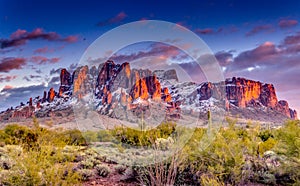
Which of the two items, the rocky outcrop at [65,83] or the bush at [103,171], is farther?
the rocky outcrop at [65,83]

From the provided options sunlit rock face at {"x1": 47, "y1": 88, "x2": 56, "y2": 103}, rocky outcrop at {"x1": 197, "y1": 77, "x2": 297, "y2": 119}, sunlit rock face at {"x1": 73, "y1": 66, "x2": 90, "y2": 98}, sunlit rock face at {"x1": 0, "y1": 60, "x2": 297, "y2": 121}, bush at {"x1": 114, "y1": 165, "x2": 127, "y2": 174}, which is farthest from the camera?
rocky outcrop at {"x1": 197, "y1": 77, "x2": 297, "y2": 119}

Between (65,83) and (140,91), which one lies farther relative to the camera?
(65,83)

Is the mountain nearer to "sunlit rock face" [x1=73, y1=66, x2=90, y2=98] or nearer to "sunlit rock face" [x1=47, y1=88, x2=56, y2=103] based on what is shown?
"sunlit rock face" [x1=73, y1=66, x2=90, y2=98]

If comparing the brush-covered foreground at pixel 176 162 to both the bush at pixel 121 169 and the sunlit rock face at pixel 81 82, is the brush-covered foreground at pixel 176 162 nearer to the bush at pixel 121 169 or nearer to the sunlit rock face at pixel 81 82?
the bush at pixel 121 169

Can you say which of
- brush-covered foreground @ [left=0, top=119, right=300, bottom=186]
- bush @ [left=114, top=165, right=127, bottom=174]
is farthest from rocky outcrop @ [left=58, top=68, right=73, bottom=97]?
brush-covered foreground @ [left=0, top=119, right=300, bottom=186]

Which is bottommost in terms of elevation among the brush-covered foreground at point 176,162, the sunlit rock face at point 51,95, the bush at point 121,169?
the bush at point 121,169

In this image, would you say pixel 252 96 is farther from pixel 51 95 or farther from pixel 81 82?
pixel 81 82

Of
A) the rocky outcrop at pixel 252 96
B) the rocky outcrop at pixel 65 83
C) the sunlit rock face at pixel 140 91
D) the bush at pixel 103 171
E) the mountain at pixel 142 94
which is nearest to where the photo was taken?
the mountain at pixel 142 94

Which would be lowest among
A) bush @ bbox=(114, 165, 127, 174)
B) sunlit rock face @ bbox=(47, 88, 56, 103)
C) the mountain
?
bush @ bbox=(114, 165, 127, 174)

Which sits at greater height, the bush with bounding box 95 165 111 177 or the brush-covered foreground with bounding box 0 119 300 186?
the brush-covered foreground with bounding box 0 119 300 186

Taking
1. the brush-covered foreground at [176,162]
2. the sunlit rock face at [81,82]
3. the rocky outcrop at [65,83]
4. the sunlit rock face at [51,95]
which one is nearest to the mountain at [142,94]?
the sunlit rock face at [81,82]

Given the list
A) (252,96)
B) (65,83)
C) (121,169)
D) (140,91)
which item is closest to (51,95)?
(65,83)

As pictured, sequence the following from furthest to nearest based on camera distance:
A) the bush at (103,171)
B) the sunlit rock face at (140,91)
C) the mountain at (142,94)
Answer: the bush at (103,171), the sunlit rock face at (140,91), the mountain at (142,94)

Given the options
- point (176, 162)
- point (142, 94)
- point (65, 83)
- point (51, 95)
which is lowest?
point (176, 162)
